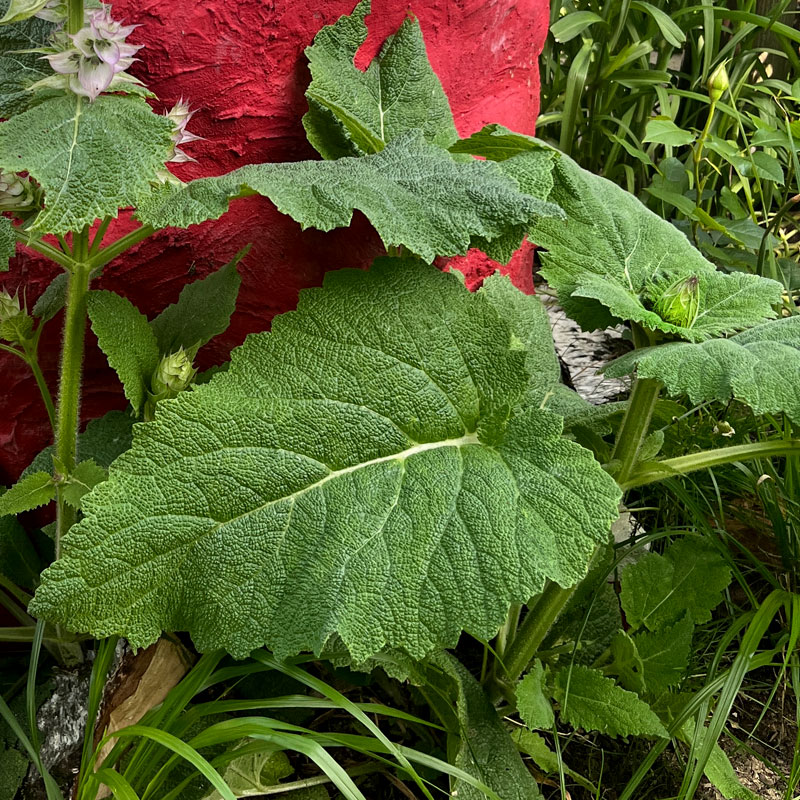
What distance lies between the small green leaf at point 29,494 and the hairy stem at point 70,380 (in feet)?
0.06

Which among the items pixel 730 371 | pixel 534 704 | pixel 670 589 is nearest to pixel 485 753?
pixel 534 704

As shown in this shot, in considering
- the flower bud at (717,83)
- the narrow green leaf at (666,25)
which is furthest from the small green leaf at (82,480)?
the narrow green leaf at (666,25)

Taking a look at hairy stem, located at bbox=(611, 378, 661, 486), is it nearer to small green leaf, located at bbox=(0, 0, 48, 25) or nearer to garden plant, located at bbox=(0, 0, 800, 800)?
garden plant, located at bbox=(0, 0, 800, 800)

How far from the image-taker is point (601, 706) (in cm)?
111

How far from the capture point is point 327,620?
0.84 m

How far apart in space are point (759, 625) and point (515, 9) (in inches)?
46.4

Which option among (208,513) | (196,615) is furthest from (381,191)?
(196,615)

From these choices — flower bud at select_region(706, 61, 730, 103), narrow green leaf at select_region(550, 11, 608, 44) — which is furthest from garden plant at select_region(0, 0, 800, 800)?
narrow green leaf at select_region(550, 11, 608, 44)

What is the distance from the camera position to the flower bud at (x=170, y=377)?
3.50 feet

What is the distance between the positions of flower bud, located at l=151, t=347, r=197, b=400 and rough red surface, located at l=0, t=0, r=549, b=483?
27 centimetres

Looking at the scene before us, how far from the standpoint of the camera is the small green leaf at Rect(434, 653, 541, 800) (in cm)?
108

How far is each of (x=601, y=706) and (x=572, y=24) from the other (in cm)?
194

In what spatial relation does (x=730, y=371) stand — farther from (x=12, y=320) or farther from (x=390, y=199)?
(x=12, y=320)

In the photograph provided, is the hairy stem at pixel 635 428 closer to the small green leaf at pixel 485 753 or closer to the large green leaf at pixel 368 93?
the small green leaf at pixel 485 753
